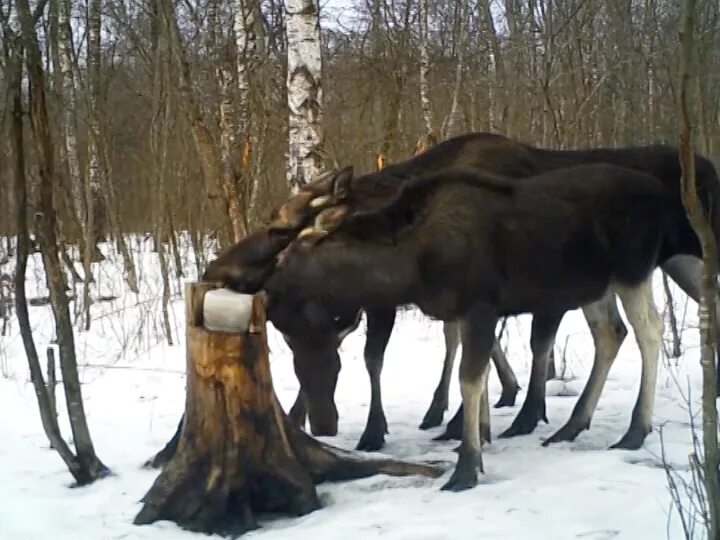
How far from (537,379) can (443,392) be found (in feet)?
2.18

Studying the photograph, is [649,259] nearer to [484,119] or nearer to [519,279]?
[519,279]

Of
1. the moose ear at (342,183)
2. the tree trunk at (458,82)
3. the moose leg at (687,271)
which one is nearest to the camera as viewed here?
the moose ear at (342,183)

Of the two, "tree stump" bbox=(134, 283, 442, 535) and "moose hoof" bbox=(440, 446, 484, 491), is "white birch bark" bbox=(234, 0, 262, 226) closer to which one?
"tree stump" bbox=(134, 283, 442, 535)

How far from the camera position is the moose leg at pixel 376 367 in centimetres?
596

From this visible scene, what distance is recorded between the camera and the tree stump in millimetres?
4559

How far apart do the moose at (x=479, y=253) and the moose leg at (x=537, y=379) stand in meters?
0.55

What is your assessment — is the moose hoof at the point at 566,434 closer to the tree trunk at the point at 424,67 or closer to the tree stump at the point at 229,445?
the tree stump at the point at 229,445

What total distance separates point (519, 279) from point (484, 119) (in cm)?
1418

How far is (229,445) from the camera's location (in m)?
4.62

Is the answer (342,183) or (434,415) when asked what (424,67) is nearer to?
(434,415)

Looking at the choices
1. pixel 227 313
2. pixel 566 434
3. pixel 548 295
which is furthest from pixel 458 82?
pixel 227 313

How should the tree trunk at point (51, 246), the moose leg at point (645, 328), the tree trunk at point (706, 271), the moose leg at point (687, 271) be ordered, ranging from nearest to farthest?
1. the tree trunk at point (706, 271)
2. the tree trunk at point (51, 246)
3. the moose leg at point (645, 328)
4. the moose leg at point (687, 271)

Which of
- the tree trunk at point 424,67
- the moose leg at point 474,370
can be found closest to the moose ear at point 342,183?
the moose leg at point 474,370

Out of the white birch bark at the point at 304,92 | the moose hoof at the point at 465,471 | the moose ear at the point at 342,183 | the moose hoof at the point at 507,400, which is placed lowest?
the moose hoof at the point at 507,400
